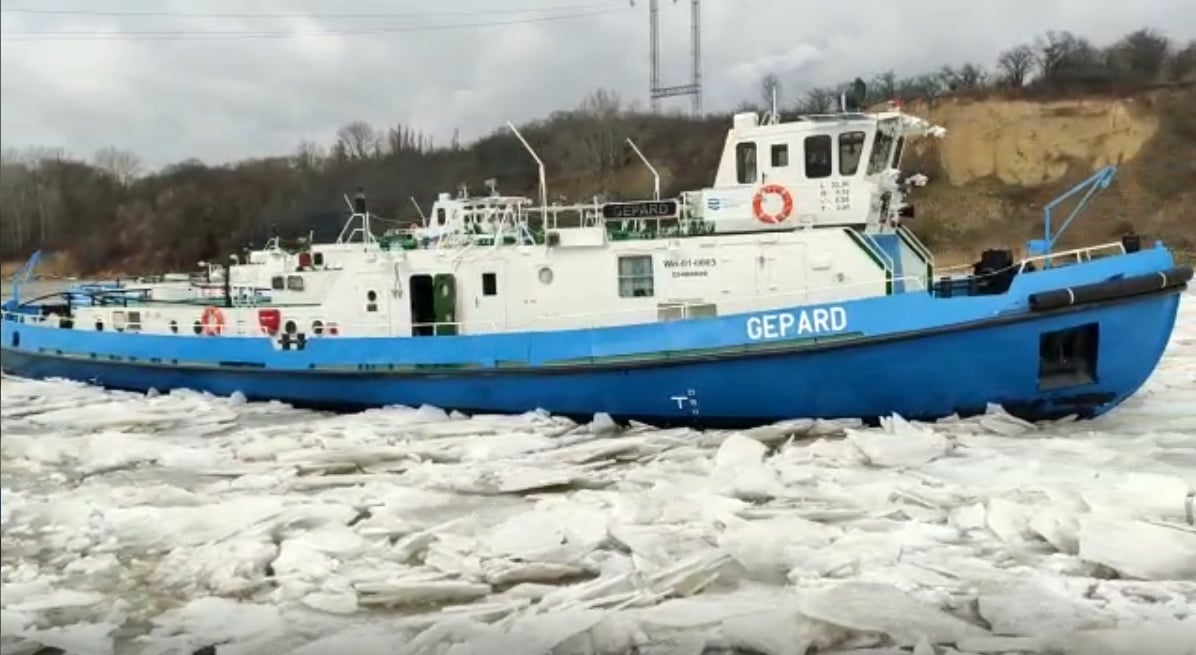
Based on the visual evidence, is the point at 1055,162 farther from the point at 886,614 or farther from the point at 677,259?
the point at 677,259

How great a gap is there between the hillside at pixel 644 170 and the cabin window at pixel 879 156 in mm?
2232

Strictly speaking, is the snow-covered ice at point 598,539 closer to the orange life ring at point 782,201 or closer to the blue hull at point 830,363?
the blue hull at point 830,363

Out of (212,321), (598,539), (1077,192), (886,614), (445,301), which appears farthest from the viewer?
(212,321)

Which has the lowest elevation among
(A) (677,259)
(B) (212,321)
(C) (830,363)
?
(C) (830,363)

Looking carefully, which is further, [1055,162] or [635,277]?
[635,277]

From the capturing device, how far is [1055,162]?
201cm

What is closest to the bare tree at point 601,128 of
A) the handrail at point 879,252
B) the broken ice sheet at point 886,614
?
the broken ice sheet at point 886,614

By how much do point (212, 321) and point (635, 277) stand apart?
2611 millimetres

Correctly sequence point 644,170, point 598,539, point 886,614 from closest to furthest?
1. point 644,170
2. point 886,614
3. point 598,539

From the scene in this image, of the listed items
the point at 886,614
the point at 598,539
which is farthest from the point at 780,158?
the point at 886,614

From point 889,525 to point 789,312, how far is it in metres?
1.73

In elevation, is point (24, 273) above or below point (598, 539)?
above

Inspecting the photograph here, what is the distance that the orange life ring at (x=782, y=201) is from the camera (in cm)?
497

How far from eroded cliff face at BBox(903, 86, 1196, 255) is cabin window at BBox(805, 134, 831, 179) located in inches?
90.9
